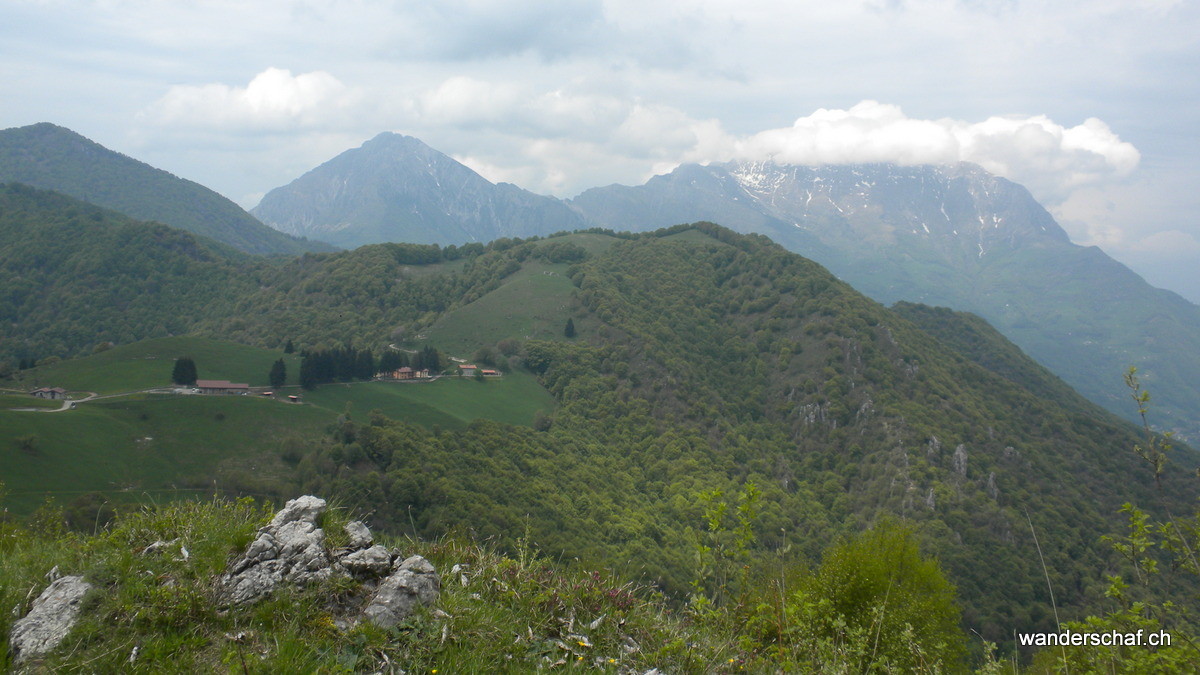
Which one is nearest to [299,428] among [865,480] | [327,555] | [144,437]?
[144,437]

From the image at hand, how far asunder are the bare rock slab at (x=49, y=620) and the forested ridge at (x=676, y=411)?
3.47m

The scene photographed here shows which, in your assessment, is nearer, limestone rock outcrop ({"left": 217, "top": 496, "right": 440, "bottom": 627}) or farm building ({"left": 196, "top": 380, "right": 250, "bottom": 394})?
limestone rock outcrop ({"left": 217, "top": 496, "right": 440, "bottom": 627})

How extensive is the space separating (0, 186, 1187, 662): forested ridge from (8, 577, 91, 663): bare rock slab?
3.47m

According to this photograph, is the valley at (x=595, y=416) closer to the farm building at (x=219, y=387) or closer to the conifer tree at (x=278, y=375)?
the conifer tree at (x=278, y=375)

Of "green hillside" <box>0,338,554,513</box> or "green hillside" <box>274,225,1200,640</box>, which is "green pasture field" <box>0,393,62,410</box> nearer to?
"green hillside" <box>0,338,554,513</box>

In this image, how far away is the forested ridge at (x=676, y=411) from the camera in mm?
57031

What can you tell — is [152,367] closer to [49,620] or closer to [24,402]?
[24,402]

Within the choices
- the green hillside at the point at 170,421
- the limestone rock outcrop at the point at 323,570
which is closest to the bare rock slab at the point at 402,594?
the limestone rock outcrop at the point at 323,570

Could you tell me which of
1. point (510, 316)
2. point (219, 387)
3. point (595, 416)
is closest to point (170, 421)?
point (219, 387)

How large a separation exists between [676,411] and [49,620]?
3923 inches

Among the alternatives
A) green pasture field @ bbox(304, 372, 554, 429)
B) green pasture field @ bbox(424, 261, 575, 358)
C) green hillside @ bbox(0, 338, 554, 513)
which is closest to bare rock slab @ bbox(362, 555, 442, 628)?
green hillside @ bbox(0, 338, 554, 513)

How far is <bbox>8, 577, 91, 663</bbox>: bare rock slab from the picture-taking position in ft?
14.3

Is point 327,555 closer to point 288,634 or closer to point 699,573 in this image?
point 288,634

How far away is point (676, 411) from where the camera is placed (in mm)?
102312
